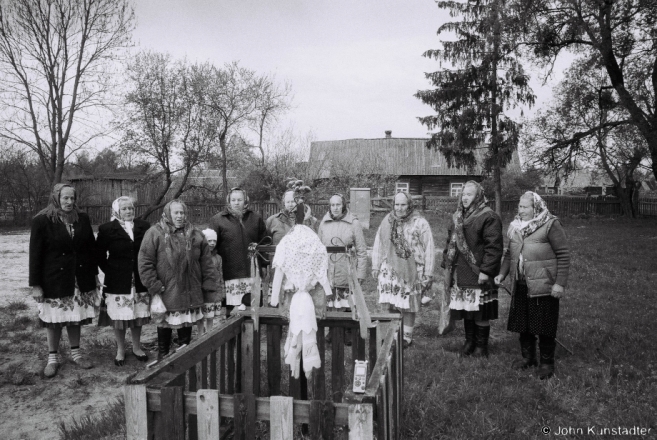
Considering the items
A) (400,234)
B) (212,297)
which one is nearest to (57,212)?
(212,297)

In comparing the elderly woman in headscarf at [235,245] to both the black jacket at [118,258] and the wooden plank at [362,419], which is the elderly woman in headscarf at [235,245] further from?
the wooden plank at [362,419]

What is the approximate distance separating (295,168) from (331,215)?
2132cm

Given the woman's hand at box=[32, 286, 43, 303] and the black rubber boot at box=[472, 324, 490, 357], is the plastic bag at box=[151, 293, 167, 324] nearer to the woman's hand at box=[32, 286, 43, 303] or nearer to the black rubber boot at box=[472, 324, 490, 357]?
the woman's hand at box=[32, 286, 43, 303]

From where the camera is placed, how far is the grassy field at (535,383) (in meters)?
3.48

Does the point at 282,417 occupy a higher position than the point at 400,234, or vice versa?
the point at 400,234

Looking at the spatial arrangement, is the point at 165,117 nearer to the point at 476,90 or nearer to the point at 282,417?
the point at 476,90

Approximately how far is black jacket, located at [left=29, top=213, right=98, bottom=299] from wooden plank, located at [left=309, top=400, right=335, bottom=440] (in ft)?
11.7

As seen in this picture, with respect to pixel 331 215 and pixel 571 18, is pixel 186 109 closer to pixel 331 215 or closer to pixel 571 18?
pixel 571 18

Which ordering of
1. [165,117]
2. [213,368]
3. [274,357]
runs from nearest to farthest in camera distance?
[213,368] → [274,357] → [165,117]

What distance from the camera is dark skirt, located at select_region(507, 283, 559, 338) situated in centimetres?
427

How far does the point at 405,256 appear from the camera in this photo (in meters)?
5.10

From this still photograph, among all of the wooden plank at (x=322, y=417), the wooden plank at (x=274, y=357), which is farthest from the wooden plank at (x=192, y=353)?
the wooden plank at (x=322, y=417)

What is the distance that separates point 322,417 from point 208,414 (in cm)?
55

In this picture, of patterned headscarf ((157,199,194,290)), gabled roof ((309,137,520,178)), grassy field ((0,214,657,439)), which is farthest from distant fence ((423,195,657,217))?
patterned headscarf ((157,199,194,290))
